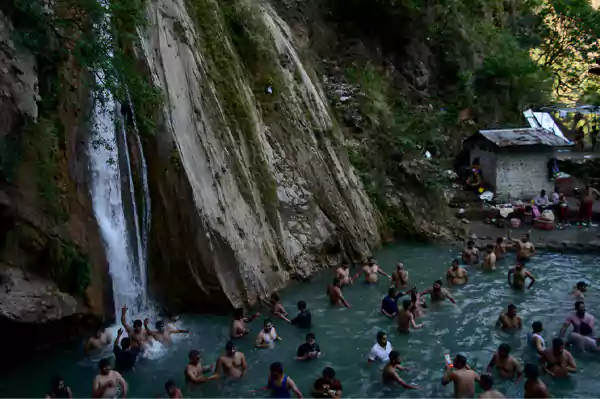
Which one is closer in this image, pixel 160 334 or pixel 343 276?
pixel 160 334

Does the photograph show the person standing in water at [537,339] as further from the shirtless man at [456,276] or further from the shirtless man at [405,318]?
the shirtless man at [456,276]

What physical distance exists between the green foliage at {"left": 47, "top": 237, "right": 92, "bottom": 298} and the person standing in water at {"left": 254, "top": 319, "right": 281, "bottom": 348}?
3.73 metres

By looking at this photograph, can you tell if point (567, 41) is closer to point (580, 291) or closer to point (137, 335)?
point (580, 291)

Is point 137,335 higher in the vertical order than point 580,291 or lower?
higher

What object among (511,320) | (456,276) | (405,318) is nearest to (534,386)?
(511,320)

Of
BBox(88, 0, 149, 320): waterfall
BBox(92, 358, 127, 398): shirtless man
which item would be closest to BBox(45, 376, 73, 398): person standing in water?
BBox(92, 358, 127, 398): shirtless man

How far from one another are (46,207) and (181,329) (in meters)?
3.72

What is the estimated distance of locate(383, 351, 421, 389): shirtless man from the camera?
9.35 meters

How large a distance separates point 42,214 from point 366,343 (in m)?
7.03

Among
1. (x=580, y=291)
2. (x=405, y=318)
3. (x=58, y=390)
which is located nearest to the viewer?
(x=58, y=390)

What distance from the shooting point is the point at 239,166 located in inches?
545

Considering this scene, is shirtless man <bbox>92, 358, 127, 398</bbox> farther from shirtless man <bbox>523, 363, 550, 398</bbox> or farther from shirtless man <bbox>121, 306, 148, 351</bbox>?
shirtless man <bbox>523, 363, 550, 398</bbox>

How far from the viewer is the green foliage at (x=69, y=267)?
10883mm

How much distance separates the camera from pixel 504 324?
11.6m
